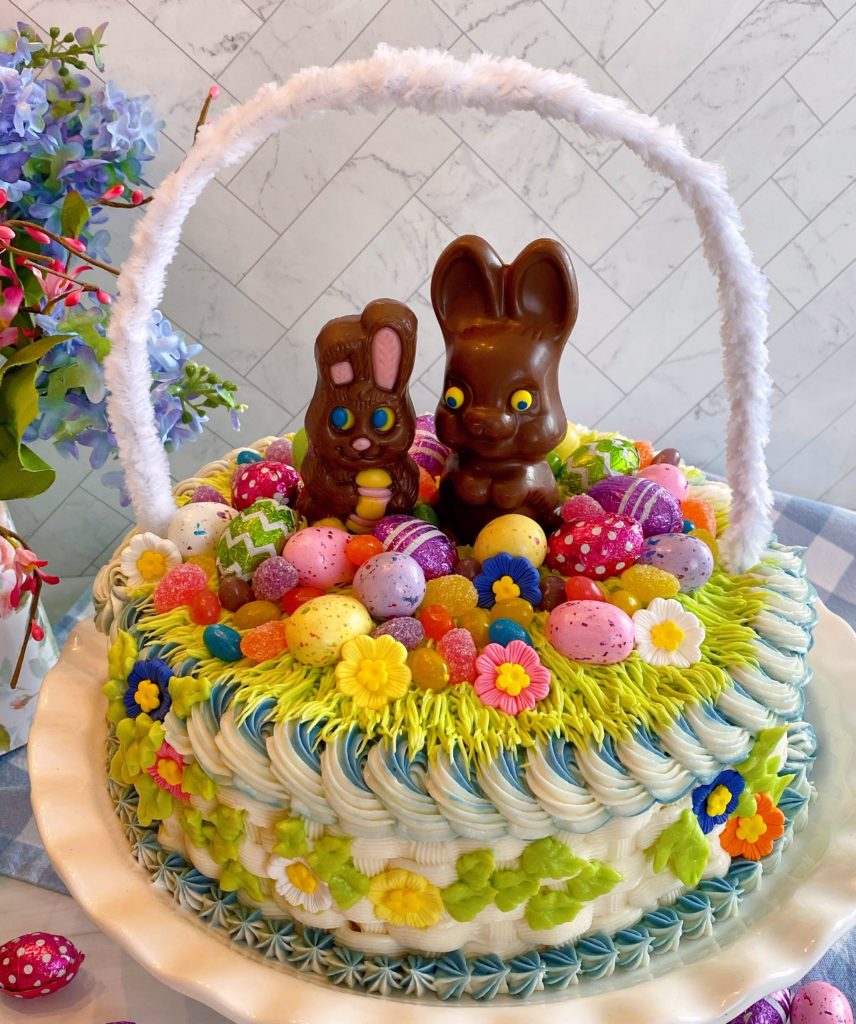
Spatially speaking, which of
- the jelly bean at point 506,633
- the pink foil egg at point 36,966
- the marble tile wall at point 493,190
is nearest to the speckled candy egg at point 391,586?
the jelly bean at point 506,633

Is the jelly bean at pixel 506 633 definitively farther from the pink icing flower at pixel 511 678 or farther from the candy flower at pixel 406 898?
Result: the candy flower at pixel 406 898

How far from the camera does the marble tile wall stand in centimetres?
182

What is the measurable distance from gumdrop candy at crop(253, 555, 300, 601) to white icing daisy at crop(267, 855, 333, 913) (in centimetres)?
33

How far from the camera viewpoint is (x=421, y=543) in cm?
124

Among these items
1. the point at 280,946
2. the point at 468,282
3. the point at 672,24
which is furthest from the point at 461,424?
the point at 672,24

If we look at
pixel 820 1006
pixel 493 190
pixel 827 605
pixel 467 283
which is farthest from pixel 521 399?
pixel 827 605

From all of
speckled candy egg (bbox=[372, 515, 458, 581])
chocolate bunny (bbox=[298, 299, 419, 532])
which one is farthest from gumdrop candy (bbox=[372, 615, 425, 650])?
chocolate bunny (bbox=[298, 299, 419, 532])

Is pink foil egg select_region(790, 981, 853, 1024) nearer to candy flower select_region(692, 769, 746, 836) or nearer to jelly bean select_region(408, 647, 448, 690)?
candy flower select_region(692, 769, 746, 836)

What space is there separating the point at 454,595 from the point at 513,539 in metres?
0.13

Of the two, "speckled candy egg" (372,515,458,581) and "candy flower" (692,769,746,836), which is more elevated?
"candy flower" (692,769,746,836)

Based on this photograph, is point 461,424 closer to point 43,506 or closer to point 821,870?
point 821,870

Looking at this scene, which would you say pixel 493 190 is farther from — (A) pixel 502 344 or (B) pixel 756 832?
(B) pixel 756 832

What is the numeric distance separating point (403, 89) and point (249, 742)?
2.49ft

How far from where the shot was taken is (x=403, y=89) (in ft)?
3.28
